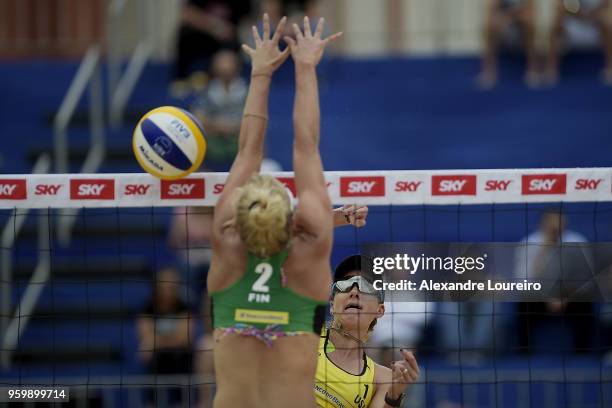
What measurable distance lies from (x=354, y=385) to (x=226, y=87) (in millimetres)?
6288

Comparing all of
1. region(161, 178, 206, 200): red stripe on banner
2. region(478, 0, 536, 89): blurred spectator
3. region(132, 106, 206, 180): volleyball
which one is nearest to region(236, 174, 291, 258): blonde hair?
region(132, 106, 206, 180): volleyball

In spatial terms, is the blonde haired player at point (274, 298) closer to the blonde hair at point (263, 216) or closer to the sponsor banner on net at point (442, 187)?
the blonde hair at point (263, 216)

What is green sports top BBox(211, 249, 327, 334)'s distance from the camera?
5.22 meters

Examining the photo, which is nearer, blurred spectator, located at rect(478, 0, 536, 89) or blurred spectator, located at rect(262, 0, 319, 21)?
blurred spectator, located at rect(478, 0, 536, 89)

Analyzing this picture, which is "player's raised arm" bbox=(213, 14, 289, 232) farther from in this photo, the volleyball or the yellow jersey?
the yellow jersey

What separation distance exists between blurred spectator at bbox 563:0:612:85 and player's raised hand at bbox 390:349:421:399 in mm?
7993

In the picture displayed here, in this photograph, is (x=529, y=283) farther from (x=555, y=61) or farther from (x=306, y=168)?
(x=555, y=61)

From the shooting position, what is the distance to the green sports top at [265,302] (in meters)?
5.22

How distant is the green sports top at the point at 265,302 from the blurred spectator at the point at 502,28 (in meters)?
8.46

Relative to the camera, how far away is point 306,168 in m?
5.28

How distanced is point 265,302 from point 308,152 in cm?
A: 71

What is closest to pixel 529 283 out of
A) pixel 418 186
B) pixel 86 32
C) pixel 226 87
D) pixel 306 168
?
pixel 418 186

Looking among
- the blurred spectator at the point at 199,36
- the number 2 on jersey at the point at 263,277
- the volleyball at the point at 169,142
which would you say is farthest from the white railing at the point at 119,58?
the number 2 on jersey at the point at 263,277

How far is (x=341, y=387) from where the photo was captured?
630 cm
